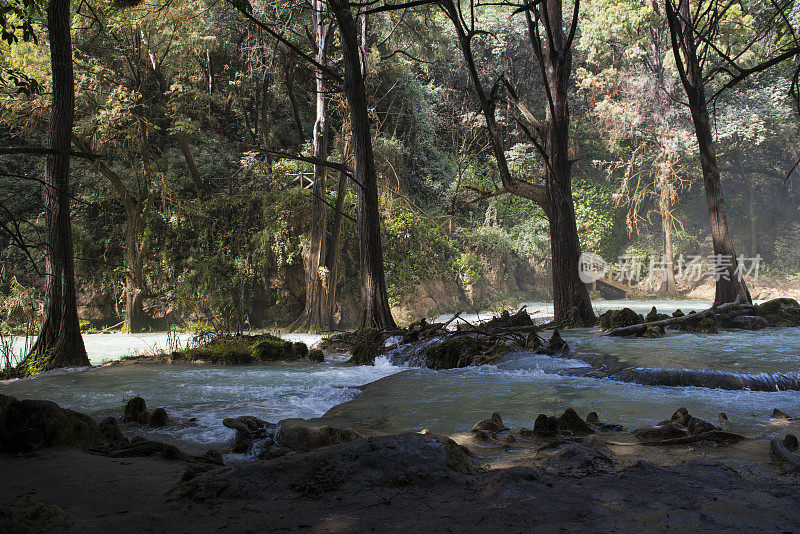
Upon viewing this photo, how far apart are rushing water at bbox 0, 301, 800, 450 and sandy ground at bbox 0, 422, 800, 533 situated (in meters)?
1.19

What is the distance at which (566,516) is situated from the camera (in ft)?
Result: 6.67

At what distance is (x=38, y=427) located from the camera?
2994mm

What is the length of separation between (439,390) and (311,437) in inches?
98.0

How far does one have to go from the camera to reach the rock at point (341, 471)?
230 cm

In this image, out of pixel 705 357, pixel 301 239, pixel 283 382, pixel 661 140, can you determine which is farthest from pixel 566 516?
pixel 661 140

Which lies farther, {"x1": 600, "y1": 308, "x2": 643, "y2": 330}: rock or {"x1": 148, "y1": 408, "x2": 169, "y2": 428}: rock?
{"x1": 600, "y1": 308, "x2": 643, "y2": 330}: rock

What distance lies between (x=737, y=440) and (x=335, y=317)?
515 inches

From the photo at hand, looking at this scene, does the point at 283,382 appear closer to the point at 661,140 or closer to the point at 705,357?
the point at 705,357

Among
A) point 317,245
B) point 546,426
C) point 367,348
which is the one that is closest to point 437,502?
point 546,426

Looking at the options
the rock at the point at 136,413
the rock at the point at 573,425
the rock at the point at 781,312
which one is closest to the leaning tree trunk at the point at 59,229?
the rock at the point at 136,413

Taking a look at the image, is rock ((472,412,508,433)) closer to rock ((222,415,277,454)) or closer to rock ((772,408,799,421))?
rock ((222,415,277,454))

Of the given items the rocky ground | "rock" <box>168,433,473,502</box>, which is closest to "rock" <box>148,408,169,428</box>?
the rocky ground

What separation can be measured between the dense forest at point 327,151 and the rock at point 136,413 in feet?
18.0

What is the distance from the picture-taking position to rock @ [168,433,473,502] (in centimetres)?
230
